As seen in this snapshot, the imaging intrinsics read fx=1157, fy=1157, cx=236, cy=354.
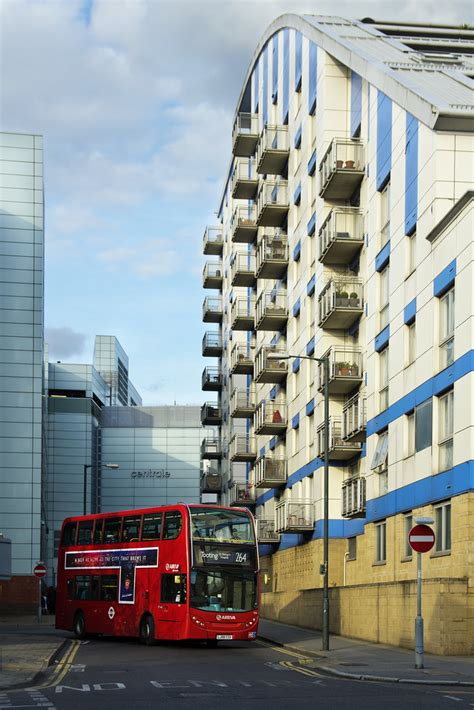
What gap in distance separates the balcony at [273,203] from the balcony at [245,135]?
6.46 metres

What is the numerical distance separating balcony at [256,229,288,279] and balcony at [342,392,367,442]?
50.0 ft

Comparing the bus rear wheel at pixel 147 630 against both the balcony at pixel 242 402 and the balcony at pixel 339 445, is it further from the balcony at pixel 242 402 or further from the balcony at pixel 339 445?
the balcony at pixel 242 402

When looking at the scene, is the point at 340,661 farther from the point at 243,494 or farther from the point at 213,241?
the point at 213,241

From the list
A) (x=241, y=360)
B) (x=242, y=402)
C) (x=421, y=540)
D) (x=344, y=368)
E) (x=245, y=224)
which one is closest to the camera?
(x=421, y=540)

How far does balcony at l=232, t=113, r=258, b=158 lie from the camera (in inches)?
2547

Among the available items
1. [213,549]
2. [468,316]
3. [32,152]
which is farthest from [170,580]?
[32,152]

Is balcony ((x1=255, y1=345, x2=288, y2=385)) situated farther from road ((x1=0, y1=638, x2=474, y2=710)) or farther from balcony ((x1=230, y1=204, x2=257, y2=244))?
road ((x1=0, y1=638, x2=474, y2=710))

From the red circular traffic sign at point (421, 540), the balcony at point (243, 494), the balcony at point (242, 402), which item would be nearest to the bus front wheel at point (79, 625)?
the red circular traffic sign at point (421, 540)

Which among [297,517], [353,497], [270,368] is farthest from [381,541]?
[270,368]

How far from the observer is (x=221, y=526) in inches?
1227

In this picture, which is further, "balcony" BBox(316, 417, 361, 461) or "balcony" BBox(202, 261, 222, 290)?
"balcony" BBox(202, 261, 222, 290)

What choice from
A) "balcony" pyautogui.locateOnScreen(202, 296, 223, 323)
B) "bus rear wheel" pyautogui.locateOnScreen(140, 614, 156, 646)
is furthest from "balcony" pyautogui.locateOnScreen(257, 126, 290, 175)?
"bus rear wheel" pyautogui.locateOnScreen(140, 614, 156, 646)

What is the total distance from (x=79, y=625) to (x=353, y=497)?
10.4 metres

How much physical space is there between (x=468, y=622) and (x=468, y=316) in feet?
24.4
